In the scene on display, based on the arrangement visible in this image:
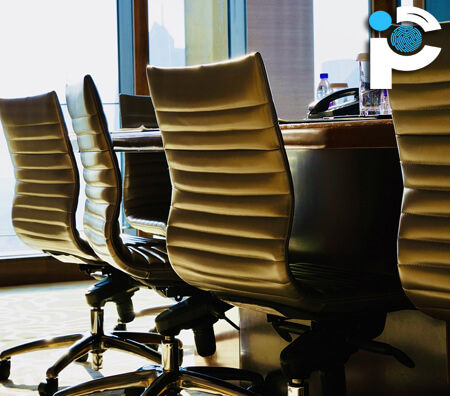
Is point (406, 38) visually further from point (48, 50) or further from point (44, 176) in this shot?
point (48, 50)

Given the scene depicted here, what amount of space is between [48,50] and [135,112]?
4.99 ft

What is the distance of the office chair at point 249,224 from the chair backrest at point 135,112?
2.00 meters

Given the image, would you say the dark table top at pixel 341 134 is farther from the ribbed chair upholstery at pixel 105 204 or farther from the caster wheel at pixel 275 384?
the caster wheel at pixel 275 384

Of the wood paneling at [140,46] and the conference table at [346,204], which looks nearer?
the conference table at [346,204]

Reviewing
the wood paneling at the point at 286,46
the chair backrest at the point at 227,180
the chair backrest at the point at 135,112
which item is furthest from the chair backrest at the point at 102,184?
the wood paneling at the point at 286,46

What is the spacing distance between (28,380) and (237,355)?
892 mm

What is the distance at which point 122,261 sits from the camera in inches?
91.5

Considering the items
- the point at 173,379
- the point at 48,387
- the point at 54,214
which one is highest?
the point at 54,214

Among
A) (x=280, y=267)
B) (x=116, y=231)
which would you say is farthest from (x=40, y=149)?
(x=280, y=267)

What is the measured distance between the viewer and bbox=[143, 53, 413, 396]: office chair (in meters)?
1.67

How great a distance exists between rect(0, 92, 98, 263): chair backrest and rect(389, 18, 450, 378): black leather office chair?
1.50 m

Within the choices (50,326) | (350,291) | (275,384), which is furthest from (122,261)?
(50,326)

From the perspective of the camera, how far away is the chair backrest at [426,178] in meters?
1.37

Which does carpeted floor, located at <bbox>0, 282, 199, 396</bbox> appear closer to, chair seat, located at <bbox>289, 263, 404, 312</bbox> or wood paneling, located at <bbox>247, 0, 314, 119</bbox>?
chair seat, located at <bbox>289, 263, 404, 312</bbox>
